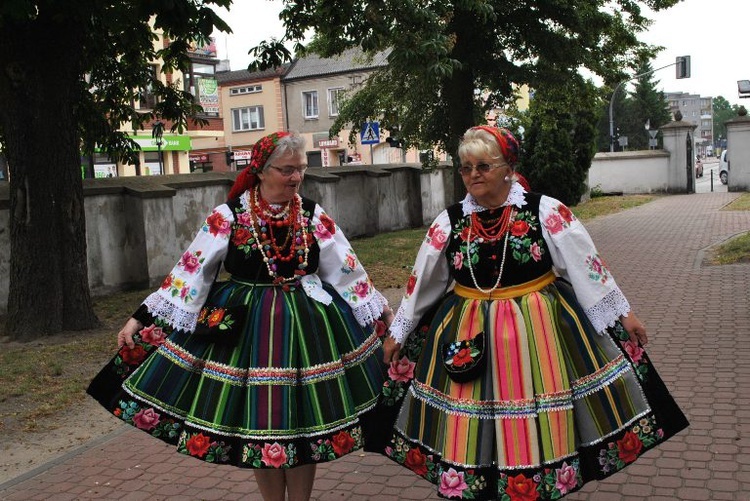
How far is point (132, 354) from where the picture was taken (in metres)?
3.96

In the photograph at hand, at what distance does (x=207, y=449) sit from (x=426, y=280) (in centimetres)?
122

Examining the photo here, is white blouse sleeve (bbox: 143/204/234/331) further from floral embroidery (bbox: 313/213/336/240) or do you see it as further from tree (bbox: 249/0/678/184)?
tree (bbox: 249/0/678/184)

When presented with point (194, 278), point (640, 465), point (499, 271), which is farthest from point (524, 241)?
point (640, 465)

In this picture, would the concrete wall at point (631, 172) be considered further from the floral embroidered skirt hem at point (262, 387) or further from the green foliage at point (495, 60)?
the floral embroidered skirt hem at point (262, 387)

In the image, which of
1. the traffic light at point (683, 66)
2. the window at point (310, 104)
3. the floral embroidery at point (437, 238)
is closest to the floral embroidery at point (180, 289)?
the floral embroidery at point (437, 238)

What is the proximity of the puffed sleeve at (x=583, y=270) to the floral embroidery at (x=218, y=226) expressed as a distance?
4.82 ft

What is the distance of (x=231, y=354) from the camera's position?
3.71m

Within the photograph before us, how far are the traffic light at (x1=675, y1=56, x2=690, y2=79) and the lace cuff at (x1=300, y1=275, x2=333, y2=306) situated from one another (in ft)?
118

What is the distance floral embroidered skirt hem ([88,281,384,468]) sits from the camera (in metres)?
3.62

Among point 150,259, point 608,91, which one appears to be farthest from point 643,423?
point 608,91

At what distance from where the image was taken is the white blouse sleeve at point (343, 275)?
13.2 ft

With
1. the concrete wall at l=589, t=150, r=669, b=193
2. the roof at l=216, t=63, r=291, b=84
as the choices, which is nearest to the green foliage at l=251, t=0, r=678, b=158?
the concrete wall at l=589, t=150, r=669, b=193

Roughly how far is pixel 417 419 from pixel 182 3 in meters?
4.78

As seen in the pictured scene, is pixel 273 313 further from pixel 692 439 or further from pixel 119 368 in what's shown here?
pixel 692 439
